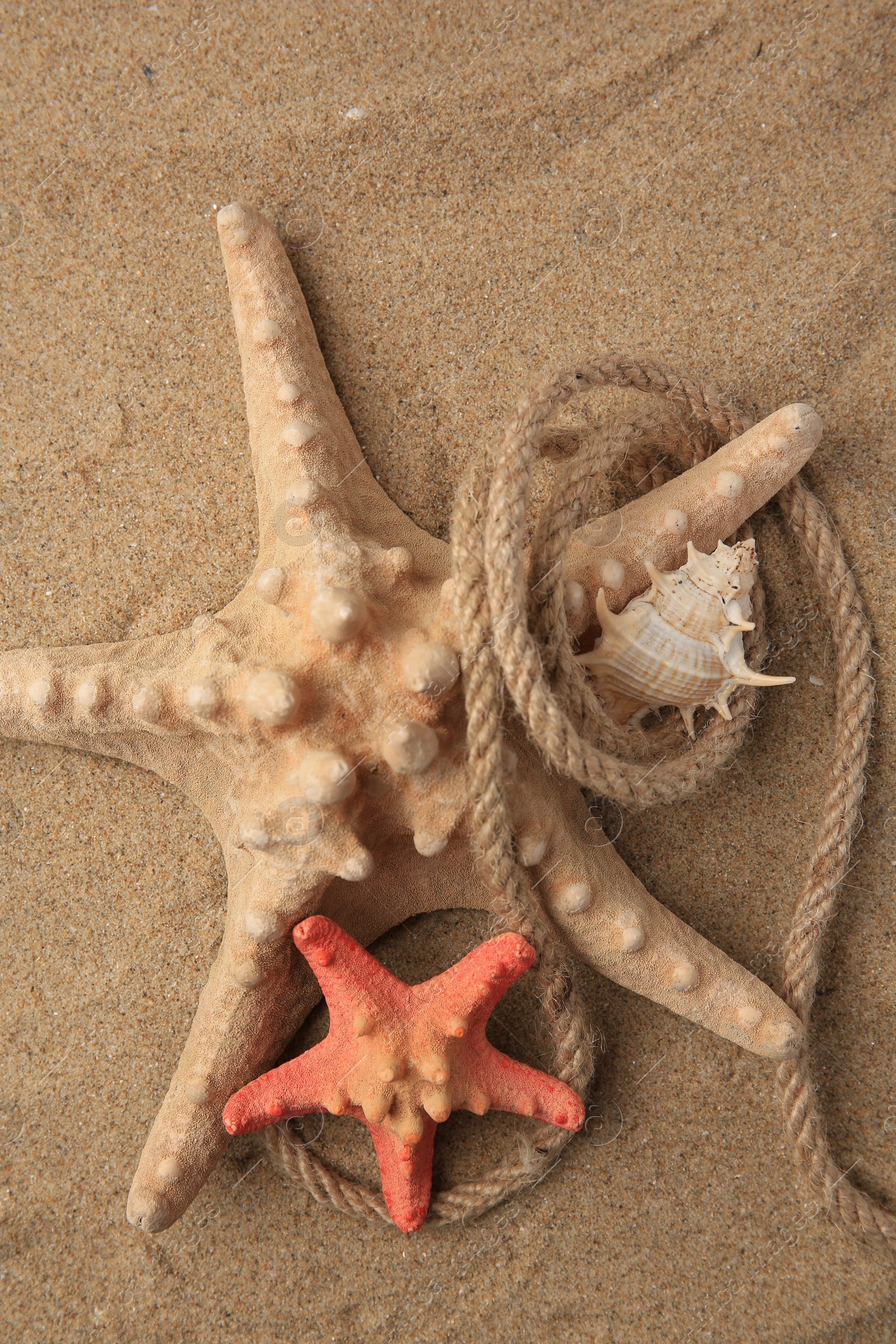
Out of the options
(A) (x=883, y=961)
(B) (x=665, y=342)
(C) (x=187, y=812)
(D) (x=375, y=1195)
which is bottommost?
(D) (x=375, y=1195)

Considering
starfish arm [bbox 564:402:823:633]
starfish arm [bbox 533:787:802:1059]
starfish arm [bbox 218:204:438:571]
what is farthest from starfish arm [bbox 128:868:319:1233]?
starfish arm [bbox 564:402:823:633]

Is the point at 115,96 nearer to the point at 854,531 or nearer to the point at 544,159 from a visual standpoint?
the point at 544,159

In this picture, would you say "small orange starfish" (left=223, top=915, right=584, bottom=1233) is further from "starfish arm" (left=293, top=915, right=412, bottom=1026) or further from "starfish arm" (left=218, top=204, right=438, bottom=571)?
"starfish arm" (left=218, top=204, right=438, bottom=571)

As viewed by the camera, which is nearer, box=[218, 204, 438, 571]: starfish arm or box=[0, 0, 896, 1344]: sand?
box=[218, 204, 438, 571]: starfish arm

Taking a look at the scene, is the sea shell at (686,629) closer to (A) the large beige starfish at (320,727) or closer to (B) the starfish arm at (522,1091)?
(A) the large beige starfish at (320,727)

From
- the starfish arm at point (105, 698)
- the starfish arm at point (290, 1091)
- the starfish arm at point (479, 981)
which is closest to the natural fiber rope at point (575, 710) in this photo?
the starfish arm at point (479, 981)

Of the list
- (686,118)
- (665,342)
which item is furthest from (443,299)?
(686,118)
